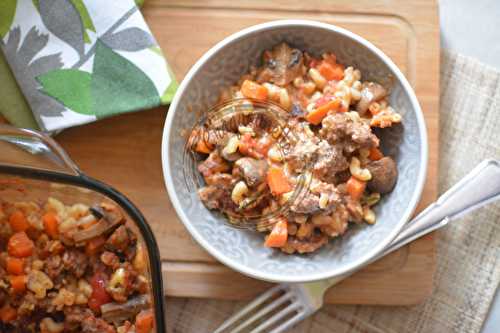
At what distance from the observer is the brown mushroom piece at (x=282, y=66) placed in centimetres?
176

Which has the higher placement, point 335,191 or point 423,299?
point 335,191

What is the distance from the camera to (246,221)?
1.75m

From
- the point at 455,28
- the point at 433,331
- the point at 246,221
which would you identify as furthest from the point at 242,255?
the point at 455,28

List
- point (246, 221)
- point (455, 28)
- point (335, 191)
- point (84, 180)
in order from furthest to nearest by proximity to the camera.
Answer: point (455, 28) → point (246, 221) → point (335, 191) → point (84, 180)

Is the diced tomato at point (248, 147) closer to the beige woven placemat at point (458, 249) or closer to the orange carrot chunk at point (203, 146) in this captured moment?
the orange carrot chunk at point (203, 146)

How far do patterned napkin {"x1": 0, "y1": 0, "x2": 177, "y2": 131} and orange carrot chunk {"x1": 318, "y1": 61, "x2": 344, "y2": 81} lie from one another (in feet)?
1.48

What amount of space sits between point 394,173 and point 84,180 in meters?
0.86

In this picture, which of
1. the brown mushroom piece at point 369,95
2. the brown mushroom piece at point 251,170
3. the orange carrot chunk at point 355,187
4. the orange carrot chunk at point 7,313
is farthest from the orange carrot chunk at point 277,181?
the orange carrot chunk at point 7,313

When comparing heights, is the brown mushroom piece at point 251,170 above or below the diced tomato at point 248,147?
below

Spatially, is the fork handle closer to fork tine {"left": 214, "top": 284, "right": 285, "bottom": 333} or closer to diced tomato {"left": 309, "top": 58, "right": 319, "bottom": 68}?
fork tine {"left": 214, "top": 284, "right": 285, "bottom": 333}

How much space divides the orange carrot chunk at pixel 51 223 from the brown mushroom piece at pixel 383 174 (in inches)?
36.2

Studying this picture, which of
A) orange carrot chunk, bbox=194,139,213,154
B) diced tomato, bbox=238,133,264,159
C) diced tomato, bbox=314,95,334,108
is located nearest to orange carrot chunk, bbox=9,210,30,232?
orange carrot chunk, bbox=194,139,213,154

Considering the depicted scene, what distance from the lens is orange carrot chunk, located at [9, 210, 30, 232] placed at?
173cm

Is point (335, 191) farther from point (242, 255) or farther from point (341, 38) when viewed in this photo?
point (341, 38)
